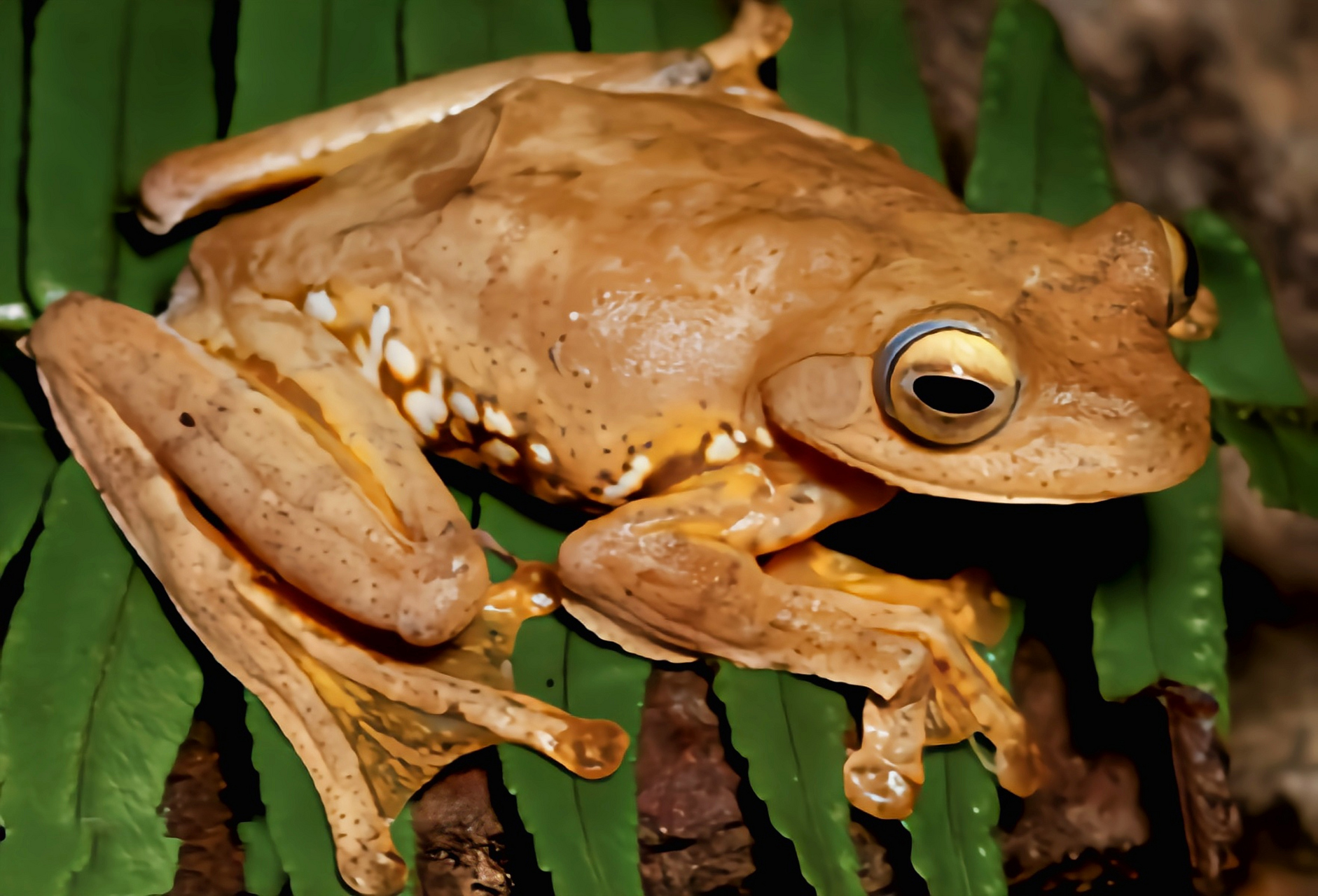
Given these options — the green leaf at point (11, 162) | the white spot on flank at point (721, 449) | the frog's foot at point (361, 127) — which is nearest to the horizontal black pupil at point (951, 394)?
the white spot on flank at point (721, 449)

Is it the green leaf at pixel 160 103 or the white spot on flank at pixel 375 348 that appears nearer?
the white spot on flank at pixel 375 348

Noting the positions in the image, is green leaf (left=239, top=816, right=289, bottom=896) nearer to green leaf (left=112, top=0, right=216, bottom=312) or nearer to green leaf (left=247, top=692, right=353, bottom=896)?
green leaf (left=247, top=692, right=353, bottom=896)

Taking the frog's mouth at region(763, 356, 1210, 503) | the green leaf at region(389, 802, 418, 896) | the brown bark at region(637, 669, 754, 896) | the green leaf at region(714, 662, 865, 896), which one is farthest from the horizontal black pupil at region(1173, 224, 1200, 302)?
the green leaf at region(389, 802, 418, 896)

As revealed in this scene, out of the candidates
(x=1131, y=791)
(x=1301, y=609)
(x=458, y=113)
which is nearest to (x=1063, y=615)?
(x=1131, y=791)

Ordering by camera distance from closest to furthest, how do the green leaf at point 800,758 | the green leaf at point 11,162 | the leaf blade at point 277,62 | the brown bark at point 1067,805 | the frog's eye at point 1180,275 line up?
the green leaf at point 800,758 → the frog's eye at point 1180,275 → the brown bark at point 1067,805 → the green leaf at point 11,162 → the leaf blade at point 277,62

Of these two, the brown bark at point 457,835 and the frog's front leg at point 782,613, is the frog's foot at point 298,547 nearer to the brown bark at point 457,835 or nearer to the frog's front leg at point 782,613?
the brown bark at point 457,835
